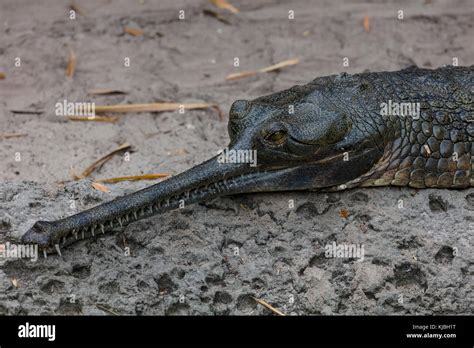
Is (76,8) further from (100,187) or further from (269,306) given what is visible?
(269,306)

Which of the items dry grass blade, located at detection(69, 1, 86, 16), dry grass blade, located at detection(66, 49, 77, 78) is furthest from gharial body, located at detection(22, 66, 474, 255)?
dry grass blade, located at detection(69, 1, 86, 16)

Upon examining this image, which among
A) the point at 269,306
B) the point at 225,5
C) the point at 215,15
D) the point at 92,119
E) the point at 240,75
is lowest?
the point at 269,306

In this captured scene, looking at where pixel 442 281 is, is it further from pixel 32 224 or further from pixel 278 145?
pixel 32 224

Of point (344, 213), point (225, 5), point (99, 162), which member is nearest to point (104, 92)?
point (99, 162)

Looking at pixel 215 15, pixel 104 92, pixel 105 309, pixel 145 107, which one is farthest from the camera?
pixel 215 15

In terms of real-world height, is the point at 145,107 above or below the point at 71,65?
below

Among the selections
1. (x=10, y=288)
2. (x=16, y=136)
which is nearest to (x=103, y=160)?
(x=16, y=136)

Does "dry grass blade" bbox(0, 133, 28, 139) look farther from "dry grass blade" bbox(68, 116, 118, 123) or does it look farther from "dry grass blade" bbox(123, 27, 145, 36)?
"dry grass blade" bbox(123, 27, 145, 36)

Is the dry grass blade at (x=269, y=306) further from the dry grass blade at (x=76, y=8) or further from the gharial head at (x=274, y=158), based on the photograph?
the dry grass blade at (x=76, y=8)

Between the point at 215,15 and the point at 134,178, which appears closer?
the point at 134,178
